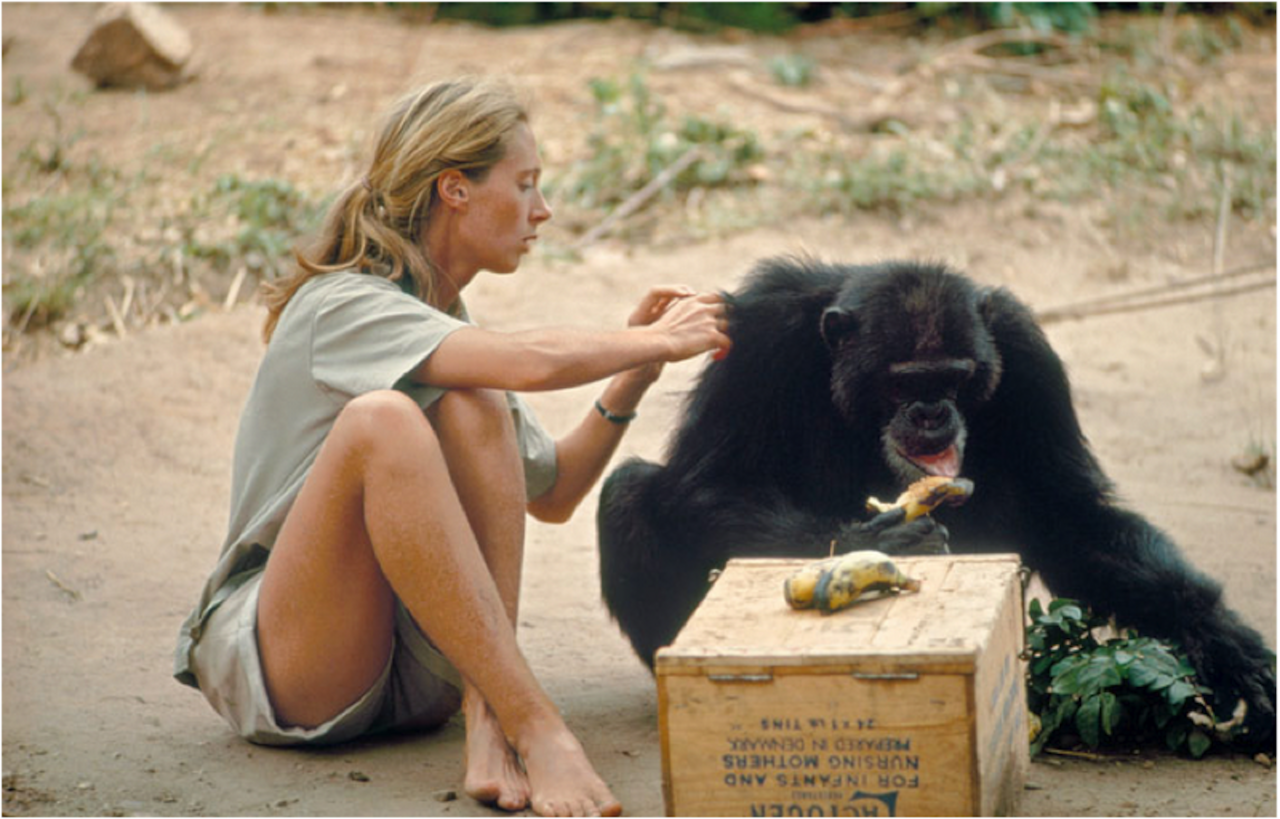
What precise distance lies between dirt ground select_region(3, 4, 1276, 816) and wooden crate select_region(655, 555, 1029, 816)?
1.88ft

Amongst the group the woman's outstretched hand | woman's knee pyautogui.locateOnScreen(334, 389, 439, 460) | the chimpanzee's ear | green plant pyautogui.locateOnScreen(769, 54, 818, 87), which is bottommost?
green plant pyautogui.locateOnScreen(769, 54, 818, 87)

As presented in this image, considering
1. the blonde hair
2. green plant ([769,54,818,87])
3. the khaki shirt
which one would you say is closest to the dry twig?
green plant ([769,54,818,87])

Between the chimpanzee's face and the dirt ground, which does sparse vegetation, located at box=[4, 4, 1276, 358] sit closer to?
the dirt ground

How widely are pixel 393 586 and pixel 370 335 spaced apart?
1.91 ft

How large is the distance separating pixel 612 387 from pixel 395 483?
106 centimetres

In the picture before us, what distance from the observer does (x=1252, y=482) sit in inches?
249

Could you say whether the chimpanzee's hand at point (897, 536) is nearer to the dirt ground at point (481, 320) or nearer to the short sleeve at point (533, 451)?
the dirt ground at point (481, 320)

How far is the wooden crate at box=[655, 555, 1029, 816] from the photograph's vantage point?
279 cm

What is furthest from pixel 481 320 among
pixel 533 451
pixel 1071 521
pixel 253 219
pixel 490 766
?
pixel 490 766

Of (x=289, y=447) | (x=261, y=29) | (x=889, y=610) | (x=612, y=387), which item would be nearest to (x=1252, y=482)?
(x=612, y=387)

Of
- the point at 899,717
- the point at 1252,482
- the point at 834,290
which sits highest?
the point at 834,290

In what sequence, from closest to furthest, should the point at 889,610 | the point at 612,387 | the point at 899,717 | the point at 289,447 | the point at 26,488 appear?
the point at 899,717, the point at 889,610, the point at 289,447, the point at 612,387, the point at 26,488

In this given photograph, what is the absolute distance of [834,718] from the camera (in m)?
2.83

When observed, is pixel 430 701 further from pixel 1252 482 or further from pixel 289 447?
pixel 1252 482
